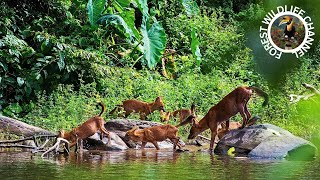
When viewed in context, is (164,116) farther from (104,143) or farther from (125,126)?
(104,143)

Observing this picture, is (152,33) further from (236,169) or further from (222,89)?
(236,169)

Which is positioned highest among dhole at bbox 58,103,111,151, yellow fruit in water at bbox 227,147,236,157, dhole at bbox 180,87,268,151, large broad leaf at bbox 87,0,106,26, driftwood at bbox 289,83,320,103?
large broad leaf at bbox 87,0,106,26

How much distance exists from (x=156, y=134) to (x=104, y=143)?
76 cm

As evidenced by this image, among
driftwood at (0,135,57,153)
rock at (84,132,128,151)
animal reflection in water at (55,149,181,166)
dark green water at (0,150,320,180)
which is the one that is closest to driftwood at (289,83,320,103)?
dark green water at (0,150,320,180)

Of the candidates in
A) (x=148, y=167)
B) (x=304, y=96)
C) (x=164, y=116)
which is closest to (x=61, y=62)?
(x=164, y=116)

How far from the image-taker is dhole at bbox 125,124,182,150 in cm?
729

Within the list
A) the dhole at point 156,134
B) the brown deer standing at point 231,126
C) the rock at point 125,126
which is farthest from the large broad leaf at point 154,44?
the dhole at point 156,134

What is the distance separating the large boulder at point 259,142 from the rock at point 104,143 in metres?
1.34

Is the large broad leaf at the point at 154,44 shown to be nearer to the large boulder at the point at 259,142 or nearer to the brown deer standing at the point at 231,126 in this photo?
the brown deer standing at the point at 231,126

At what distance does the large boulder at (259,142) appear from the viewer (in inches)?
245

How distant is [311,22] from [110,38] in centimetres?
1169

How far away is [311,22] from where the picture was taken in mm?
881

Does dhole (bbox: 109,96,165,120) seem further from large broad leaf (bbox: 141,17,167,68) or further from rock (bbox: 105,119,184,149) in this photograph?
rock (bbox: 105,119,184,149)

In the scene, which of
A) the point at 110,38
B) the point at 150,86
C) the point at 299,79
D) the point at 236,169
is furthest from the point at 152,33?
the point at 299,79
